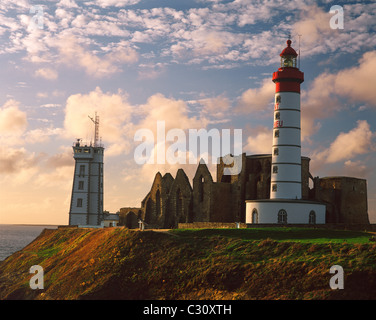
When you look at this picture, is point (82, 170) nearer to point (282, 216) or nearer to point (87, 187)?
Result: point (87, 187)

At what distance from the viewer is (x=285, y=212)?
42.0 metres

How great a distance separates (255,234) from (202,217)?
62.8ft

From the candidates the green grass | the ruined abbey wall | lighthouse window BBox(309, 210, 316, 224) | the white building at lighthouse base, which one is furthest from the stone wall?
the green grass

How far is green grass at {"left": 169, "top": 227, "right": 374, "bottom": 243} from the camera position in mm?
32844

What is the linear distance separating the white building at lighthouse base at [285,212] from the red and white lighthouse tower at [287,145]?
0.09 meters

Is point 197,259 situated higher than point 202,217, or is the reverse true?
point 202,217

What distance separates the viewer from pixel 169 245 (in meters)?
33.5

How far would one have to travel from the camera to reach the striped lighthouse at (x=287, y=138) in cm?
4419

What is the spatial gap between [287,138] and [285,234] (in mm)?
12327

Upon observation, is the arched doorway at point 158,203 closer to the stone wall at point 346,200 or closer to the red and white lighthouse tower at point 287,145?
the red and white lighthouse tower at point 287,145

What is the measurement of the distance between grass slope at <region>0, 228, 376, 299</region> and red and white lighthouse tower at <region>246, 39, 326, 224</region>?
26.8 feet
